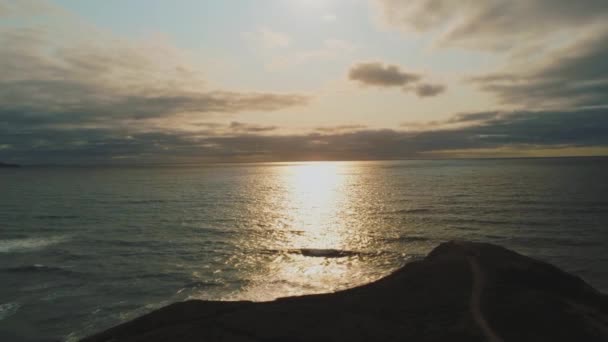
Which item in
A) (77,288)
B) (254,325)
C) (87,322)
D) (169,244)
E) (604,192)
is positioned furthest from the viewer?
(604,192)

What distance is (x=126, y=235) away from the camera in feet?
155

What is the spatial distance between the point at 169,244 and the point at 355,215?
33871 mm

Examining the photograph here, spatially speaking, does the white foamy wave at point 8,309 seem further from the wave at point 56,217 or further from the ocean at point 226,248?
the wave at point 56,217

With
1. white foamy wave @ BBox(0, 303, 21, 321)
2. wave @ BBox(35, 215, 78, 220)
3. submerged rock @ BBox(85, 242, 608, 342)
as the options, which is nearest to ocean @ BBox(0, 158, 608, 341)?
white foamy wave @ BBox(0, 303, 21, 321)

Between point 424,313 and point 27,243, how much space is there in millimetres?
46266

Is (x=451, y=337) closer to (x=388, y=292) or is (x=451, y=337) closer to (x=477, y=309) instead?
(x=477, y=309)

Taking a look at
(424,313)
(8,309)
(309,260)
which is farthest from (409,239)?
(8,309)

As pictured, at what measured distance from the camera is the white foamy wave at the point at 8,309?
77.5 ft

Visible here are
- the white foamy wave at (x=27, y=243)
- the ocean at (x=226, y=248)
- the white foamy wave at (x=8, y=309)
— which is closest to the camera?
the white foamy wave at (x=8, y=309)

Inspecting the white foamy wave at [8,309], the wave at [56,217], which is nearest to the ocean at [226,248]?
the white foamy wave at [8,309]

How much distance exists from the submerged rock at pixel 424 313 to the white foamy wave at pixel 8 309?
12.4m

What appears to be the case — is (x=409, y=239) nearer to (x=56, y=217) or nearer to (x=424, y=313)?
(x=424, y=313)

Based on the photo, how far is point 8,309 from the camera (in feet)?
80.4

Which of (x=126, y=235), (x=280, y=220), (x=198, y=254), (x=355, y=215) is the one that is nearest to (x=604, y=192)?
(x=355, y=215)
